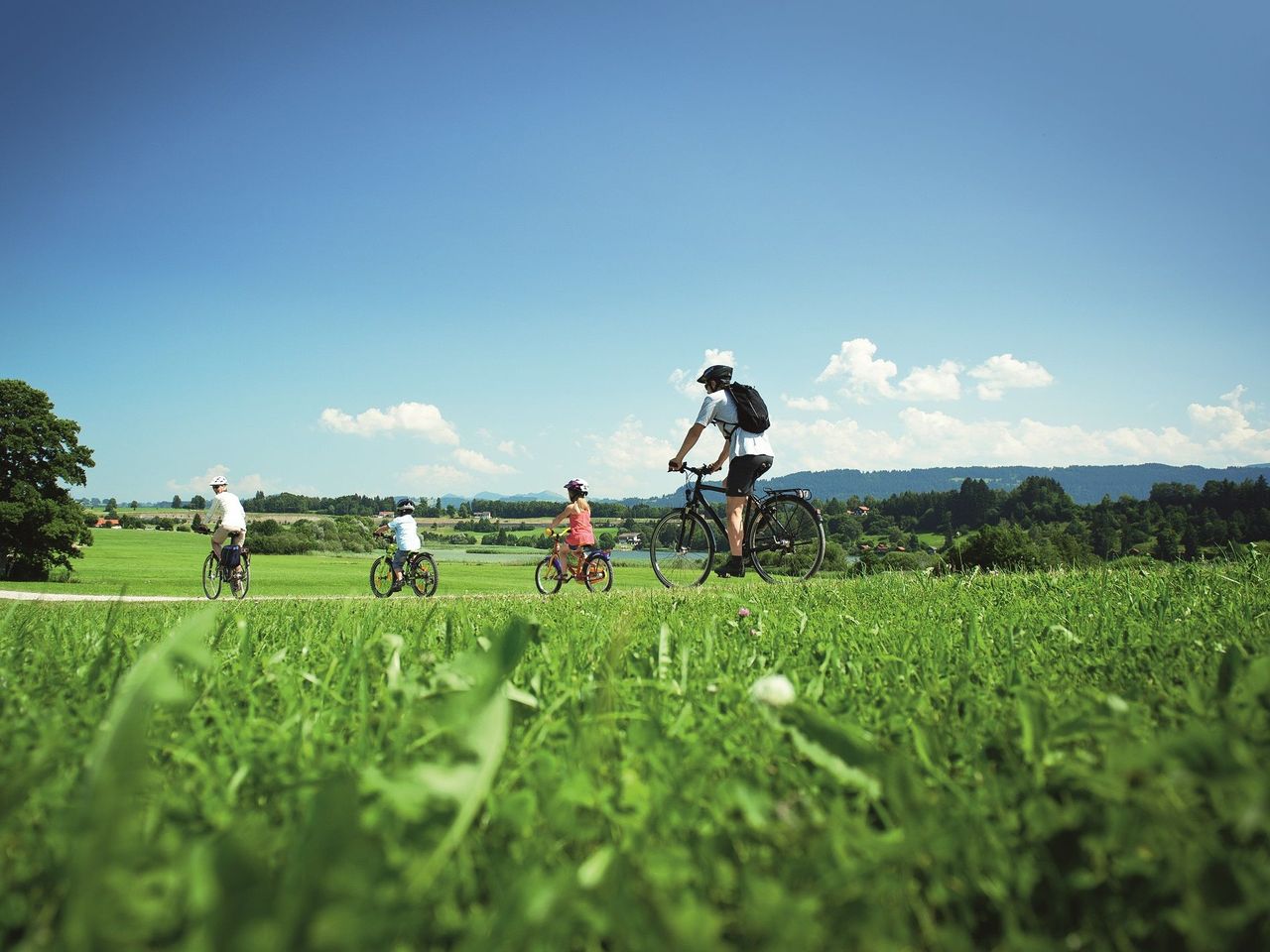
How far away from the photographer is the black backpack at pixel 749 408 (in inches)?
355

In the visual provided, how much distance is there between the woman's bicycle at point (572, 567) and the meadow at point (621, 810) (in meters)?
15.2

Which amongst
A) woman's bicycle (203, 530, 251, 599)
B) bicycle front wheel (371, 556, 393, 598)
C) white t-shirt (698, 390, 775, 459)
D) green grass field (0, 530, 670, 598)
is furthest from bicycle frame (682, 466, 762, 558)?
green grass field (0, 530, 670, 598)

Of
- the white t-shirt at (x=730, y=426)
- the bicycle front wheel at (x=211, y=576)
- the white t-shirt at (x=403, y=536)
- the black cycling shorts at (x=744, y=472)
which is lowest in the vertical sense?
the bicycle front wheel at (x=211, y=576)

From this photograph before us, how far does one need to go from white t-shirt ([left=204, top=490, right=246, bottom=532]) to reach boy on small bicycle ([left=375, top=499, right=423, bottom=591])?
3716mm

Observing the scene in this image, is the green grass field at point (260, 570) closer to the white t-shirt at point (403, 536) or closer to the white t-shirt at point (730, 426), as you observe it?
the white t-shirt at point (403, 536)

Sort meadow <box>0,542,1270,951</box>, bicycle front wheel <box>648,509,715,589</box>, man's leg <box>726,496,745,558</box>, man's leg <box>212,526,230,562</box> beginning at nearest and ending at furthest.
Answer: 1. meadow <box>0,542,1270,951</box>
2. man's leg <box>726,496,745,558</box>
3. bicycle front wheel <box>648,509,715,589</box>
4. man's leg <box>212,526,230,562</box>

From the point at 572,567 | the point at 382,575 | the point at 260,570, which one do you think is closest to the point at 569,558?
the point at 572,567

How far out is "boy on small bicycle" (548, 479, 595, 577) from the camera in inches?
658

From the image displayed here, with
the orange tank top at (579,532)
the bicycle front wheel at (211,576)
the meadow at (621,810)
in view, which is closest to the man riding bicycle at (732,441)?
the meadow at (621,810)

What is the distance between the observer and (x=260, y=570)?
47.8 metres

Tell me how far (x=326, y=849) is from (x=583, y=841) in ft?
1.47

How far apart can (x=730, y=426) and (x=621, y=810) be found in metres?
8.25

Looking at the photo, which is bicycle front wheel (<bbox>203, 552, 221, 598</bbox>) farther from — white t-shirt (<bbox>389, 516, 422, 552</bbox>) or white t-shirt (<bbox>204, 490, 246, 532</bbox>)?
white t-shirt (<bbox>389, 516, 422, 552</bbox>)

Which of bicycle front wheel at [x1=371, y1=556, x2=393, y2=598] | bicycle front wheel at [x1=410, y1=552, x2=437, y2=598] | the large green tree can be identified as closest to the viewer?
bicycle front wheel at [x1=410, y1=552, x2=437, y2=598]
